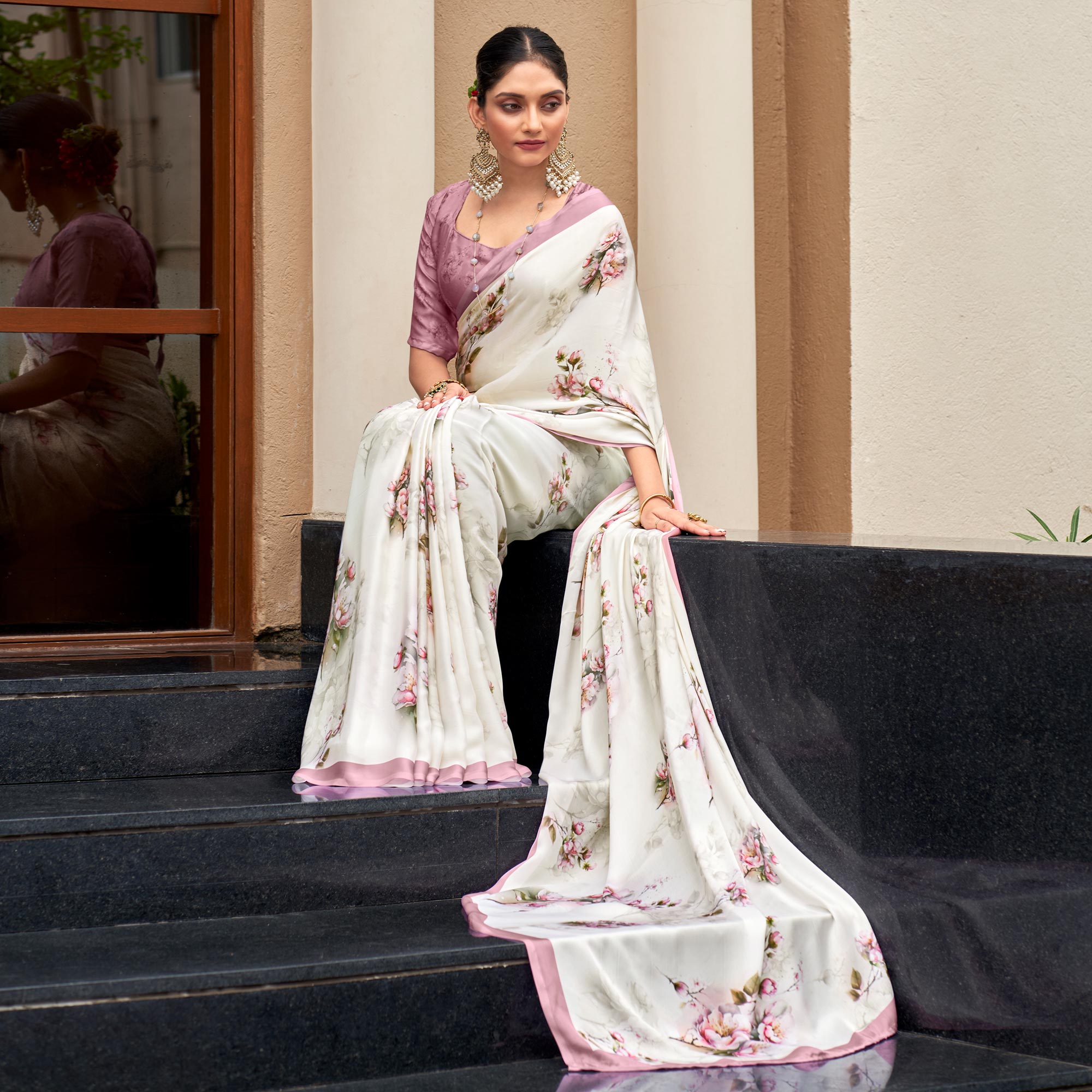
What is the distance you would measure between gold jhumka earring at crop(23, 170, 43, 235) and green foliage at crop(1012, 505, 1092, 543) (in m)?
2.52

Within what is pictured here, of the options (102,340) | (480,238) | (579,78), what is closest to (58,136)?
(102,340)

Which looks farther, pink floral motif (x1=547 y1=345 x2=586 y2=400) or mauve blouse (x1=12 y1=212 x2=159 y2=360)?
mauve blouse (x1=12 y1=212 x2=159 y2=360)

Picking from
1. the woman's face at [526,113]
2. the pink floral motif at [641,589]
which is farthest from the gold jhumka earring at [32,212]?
the pink floral motif at [641,589]

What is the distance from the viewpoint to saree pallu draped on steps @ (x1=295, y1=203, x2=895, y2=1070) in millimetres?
2207

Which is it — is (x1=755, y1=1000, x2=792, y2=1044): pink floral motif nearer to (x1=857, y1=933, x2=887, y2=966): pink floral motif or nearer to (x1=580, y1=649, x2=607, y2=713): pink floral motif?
(x1=857, y1=933, x2=887, y2=966): pink floral motif

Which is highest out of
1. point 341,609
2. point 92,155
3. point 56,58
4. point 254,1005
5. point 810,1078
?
point 56,58

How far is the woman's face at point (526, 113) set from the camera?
2.97 meters

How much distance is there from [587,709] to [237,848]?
0.66 meters

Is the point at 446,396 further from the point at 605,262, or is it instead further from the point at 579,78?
the point at 579,78

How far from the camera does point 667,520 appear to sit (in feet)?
8.82

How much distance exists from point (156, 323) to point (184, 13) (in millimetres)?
789

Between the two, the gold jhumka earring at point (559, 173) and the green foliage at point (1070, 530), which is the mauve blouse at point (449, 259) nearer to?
the gold jhumka earring at point (559, 173)

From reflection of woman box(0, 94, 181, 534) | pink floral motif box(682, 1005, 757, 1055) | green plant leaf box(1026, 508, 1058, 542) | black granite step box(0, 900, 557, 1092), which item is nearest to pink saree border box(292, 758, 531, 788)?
black granite step box(0, 900, 557, 1092)

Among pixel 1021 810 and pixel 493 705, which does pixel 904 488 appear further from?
pixel 1021 810
